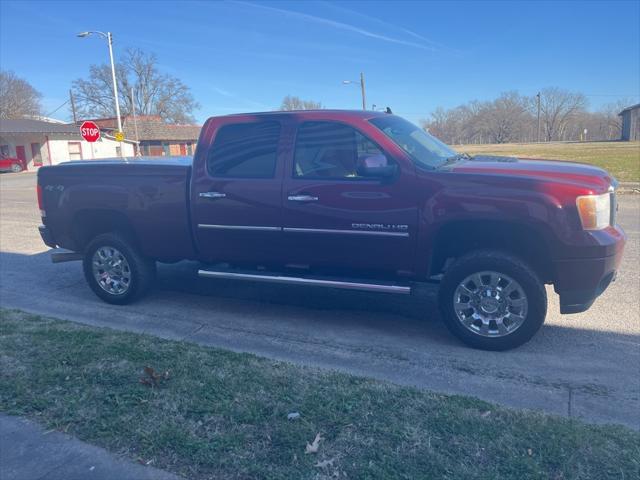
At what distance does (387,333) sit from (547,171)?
200cm

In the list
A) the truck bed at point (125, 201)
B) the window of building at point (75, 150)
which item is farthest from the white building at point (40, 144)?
the truck bed at point (125, 201)

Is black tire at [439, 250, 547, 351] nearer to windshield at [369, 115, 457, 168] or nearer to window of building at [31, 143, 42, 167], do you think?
windshield at [369, 115, 457, 168]

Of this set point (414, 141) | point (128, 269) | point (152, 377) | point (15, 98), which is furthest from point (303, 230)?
point (15, 98)

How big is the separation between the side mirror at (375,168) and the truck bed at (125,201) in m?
1.89

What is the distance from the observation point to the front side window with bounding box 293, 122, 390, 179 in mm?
4914

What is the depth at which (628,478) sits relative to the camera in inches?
105

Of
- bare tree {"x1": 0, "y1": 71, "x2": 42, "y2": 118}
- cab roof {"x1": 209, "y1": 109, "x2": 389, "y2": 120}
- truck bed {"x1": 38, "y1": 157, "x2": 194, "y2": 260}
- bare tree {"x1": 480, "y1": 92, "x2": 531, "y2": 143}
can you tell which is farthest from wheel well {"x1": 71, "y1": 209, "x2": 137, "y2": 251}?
bare tree {"x1": 480, "y1": 92, "x2": 531, "y2": 143}

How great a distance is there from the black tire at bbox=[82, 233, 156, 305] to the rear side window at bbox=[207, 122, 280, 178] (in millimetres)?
1385

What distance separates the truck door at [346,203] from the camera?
462cm

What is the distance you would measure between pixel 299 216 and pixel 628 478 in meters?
3.21

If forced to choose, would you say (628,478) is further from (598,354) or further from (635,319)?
(635,319)

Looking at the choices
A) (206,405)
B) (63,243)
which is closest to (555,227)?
(206,405)

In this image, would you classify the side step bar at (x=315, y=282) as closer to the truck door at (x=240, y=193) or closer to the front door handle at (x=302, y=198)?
the truck door at (x=240, y=193)

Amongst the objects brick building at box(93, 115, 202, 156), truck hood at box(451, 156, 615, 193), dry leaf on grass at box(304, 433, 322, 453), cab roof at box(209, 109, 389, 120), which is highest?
brick building at box(93, 115, 202, 156)
